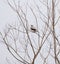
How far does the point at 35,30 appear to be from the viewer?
5.26 metres

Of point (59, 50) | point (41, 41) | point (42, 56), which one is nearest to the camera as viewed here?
point (59, 50)

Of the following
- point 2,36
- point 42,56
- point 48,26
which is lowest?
point 42,56

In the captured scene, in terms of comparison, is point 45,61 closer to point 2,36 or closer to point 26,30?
point 26,30

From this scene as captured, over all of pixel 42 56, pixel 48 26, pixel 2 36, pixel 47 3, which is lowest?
pixel 42 56

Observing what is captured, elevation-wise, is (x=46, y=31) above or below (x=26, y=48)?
above

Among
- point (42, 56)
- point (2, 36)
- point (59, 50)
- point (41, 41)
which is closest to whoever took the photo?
point (59, 50)

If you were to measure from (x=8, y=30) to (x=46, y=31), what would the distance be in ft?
3.77

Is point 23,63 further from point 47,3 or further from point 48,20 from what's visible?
point 47,3

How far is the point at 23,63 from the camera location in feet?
15.1

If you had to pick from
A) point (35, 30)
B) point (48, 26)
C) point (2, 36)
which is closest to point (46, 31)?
point (48, 26)

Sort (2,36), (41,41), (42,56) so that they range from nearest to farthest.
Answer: (41,41), (42,56), (2,36)

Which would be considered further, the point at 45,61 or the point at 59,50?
the point at 45,61

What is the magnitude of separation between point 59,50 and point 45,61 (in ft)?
1.61

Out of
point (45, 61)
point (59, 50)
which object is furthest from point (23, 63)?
point (59, 50)
